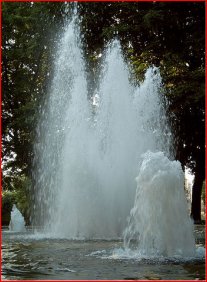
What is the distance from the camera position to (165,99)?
18828mm

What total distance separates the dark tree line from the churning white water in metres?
1.21

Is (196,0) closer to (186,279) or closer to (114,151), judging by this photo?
(114,151)

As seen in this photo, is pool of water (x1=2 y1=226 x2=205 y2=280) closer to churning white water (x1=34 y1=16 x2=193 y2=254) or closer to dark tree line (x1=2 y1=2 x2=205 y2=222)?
churning white water (x1=34 y1=16 x2=193 y2=254)

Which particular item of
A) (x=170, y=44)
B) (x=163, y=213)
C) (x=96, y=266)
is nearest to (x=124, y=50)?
(x=170, y=44)

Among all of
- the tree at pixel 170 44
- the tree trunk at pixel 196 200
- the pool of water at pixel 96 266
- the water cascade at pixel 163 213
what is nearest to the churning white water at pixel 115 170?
the water cascade at pixel 163 213

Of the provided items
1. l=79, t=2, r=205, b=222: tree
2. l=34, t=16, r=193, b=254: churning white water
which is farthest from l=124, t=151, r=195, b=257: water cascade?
l=79, t=2, r=205, b=222: tree

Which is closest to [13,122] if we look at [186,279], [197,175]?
[197,175]

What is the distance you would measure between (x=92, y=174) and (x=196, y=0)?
9257 millimetres

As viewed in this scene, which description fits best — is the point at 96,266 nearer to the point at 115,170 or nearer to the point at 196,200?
the point at 115,170

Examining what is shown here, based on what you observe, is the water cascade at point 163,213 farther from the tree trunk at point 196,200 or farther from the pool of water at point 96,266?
the tree trunk at point 196,200

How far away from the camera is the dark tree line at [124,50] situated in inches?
732

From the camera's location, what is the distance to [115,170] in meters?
13.3

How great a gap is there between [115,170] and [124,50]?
8.89 m

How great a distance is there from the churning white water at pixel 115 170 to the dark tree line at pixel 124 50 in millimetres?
1212
